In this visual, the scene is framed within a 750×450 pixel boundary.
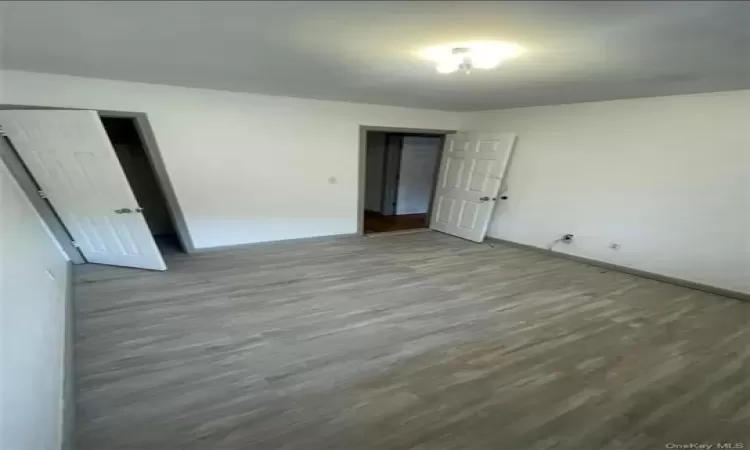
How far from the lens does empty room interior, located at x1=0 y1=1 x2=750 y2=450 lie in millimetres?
1990

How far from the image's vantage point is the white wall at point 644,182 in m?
3.85

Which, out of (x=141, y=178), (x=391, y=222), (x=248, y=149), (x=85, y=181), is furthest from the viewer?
(x=391, y=222)

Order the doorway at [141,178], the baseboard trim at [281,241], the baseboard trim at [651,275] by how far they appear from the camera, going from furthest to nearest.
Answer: the doorway at [141,178] < the baseboard trim at [281,241] < the baseboard trim at [651,275]

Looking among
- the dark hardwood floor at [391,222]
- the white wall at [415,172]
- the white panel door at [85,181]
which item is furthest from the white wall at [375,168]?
the white panel door at [85,181]

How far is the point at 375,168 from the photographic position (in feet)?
27.9

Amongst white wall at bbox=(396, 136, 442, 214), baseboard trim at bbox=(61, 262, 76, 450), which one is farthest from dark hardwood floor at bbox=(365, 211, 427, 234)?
baseboard trim at bbox=(61, 262, 76, 450)

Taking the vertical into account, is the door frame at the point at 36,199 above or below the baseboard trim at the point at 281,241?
above

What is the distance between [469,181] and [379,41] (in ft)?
13.9

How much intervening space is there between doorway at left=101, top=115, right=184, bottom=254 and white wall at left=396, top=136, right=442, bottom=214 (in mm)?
4431

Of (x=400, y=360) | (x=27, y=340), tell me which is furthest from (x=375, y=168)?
(x=27, y=340)

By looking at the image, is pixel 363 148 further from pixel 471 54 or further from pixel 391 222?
pixel 471 54

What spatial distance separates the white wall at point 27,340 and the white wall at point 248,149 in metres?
1.48

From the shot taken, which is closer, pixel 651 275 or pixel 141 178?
pixel 651 275

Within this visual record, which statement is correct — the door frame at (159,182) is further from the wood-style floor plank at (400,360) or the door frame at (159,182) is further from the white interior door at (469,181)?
the white interior door at (469,181)
